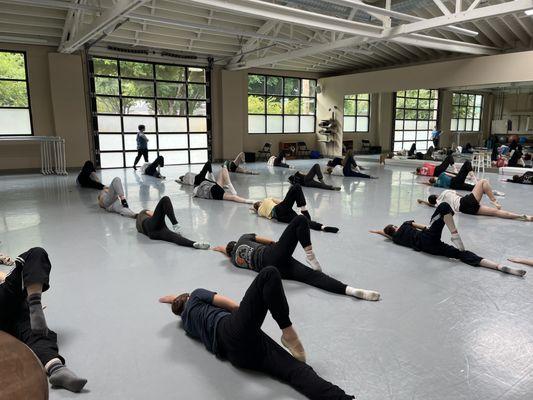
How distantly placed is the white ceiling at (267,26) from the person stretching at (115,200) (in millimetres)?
3363

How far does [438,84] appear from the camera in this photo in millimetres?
12969

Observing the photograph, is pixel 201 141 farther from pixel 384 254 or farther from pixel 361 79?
pixel 384 254

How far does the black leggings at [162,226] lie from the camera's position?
4.68 meters

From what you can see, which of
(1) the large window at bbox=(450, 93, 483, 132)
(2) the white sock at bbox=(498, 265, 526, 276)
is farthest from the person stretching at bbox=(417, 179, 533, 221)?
(1) the large window at bbox=(450, 93, 483, 132)

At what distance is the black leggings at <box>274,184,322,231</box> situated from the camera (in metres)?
5.20

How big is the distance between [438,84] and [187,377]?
43.5 feet

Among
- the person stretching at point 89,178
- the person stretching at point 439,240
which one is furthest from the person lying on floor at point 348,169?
the person stretching at point 89,178

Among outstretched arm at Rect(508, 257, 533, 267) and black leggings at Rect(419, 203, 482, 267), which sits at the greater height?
black leggings at Rect(419, 203, 482, 267)

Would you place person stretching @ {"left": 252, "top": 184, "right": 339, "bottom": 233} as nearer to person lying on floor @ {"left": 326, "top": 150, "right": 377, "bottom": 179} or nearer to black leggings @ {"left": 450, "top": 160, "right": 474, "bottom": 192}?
black leggings @ {"left": 450, "top": 160, "right": 474, "bottom": 192}

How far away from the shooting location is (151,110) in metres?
13.9

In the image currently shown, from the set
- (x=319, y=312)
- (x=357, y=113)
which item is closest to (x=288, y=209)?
(x=319, y=312)

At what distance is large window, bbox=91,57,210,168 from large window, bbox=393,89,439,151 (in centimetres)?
1036

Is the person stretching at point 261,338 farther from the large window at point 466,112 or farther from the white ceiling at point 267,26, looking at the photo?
the large window at point 466,112

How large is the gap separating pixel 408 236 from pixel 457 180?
464 centimetres
